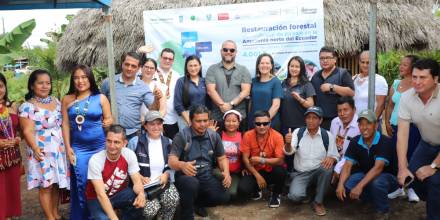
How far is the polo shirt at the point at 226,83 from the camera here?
16.4ft

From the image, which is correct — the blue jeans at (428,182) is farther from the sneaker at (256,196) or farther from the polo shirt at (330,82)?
the sneaker at (256,196)

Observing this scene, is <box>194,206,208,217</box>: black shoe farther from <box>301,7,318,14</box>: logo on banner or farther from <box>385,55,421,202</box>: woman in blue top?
<box>301,7,318,14</box>: logo on banner

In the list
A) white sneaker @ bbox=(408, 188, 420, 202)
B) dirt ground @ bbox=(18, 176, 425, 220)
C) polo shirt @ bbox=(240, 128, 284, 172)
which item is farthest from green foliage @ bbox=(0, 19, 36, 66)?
white sneaker @ bbox=(408, 188, 420, 202)

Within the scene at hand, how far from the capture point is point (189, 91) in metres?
4.96

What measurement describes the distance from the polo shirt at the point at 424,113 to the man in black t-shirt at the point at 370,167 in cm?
42

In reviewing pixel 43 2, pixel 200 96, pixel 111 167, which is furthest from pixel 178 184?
pixel 43 2

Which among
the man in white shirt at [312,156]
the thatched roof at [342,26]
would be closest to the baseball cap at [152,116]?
the man in white shirt at [312,156]

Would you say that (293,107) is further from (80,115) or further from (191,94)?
(80,115)

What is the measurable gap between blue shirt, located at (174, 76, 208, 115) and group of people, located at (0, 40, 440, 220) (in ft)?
0.04

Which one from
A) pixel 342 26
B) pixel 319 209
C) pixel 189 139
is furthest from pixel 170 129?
pixel 342 26

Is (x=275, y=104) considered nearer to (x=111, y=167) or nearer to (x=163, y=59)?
(x=163, y=59)

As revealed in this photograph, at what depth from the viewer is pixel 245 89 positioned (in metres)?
4.94

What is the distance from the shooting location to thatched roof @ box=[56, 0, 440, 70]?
7570 mm

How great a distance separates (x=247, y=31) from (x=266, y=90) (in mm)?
1931
